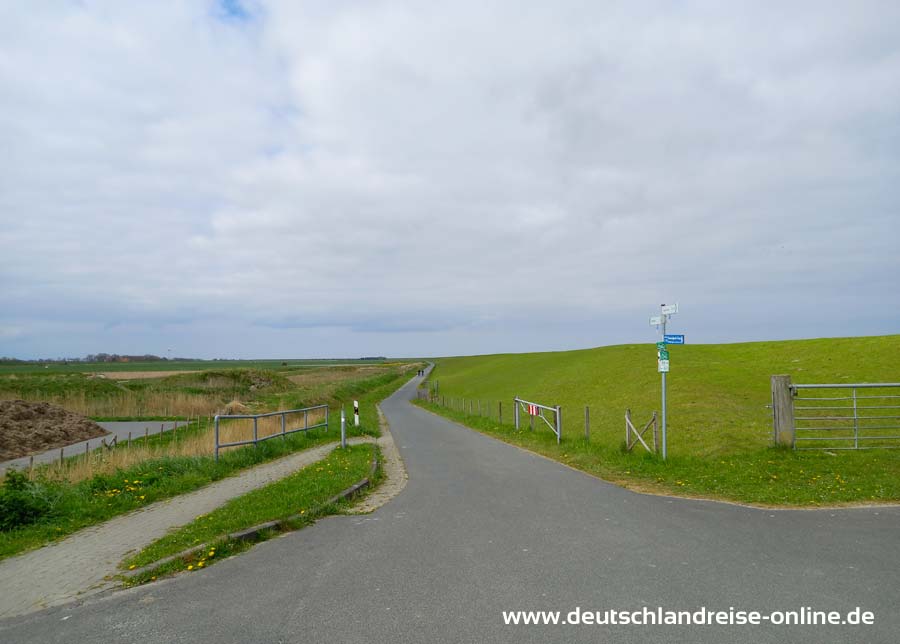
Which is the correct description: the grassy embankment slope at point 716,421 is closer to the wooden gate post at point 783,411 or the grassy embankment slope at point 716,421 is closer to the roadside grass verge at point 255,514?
the wooden gate post at point 783,411

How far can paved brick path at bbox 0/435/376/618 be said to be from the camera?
5.61 metres

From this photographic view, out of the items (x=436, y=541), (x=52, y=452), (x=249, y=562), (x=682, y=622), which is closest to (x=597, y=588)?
(x=682, y=622)

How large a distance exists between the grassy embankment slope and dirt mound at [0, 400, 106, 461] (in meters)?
18.9

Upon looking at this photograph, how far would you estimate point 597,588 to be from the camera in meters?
5.22

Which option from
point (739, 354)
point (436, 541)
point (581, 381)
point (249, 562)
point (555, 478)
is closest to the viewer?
point (249, 562)

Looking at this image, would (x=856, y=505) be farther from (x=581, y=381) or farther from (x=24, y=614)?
(x=581, y=381)

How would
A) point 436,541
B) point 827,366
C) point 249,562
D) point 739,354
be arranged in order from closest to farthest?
point 249,562
point 436,541
point 827,366
point 739,354

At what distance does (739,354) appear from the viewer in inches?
1747

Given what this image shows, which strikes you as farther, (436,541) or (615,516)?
(615,516)

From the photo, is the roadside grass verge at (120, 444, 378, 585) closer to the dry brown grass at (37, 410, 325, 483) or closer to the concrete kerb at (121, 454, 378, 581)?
the concrete kerb at (121, 454, 378, 581)

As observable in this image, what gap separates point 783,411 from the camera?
13.1 metres

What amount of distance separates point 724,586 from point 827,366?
104 feet

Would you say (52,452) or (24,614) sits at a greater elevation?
(24,614)

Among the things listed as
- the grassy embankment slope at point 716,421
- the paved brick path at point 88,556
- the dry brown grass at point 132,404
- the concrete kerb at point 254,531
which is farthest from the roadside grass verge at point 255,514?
the dry brown grass at point 132,404
